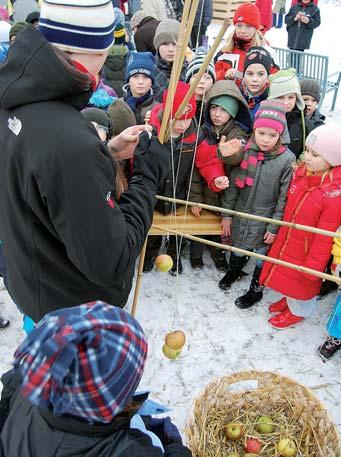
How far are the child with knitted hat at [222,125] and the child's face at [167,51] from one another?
967 millimetres

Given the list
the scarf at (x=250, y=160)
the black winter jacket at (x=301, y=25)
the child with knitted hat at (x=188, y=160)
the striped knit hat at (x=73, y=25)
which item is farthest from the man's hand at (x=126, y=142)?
the black winter jacket at (x=301, y=25)

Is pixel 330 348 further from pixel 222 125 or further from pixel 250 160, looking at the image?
pixel 222 125

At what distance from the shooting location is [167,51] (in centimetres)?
359

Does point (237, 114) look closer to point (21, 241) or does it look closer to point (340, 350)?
point (340, 350)

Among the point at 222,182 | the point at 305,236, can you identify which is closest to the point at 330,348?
the point at 305,236

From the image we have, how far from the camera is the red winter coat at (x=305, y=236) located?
227 cm

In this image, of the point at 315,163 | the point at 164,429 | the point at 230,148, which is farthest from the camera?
the point at 230,148

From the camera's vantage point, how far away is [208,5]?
239 inches

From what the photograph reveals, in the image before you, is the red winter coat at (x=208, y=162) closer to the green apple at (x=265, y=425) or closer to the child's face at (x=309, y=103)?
the child's face at (x=309, y=103)

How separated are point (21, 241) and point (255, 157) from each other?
176 cm

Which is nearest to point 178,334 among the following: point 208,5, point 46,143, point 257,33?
point 46,143

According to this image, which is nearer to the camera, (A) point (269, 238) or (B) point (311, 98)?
(A) point (269, 238)

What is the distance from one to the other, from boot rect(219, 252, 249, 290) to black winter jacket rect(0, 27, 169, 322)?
1.89 metres

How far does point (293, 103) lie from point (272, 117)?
66cm
